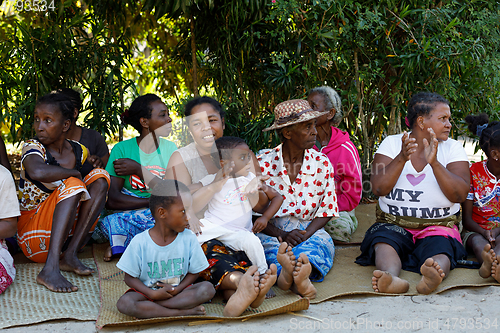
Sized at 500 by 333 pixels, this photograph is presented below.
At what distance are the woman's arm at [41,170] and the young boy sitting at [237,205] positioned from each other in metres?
0.94

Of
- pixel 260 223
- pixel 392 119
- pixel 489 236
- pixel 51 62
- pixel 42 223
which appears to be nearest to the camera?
pixel 260 223

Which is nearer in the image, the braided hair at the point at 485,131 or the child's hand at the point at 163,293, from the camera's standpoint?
the child's hand at the point at 163,293

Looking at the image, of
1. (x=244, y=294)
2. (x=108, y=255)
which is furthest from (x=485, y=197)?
(x=108, y=255)

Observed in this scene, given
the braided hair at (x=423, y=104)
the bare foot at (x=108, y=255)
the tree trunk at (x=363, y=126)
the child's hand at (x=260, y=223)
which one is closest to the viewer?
the child's hand at (x=260, y=223)

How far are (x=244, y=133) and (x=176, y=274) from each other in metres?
2.16

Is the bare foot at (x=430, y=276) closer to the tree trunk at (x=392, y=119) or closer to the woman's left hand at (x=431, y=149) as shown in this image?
the woman's left hand at (x=431, y=149)

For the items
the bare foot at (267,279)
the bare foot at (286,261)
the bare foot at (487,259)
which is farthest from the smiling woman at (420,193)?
the bare foot at (267,279)

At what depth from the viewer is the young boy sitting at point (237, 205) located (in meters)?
2.75

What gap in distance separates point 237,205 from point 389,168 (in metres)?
1.02

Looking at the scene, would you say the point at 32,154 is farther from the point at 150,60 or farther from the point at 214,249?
the point at 150,60

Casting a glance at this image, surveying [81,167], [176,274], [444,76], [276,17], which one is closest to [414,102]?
[444,76]

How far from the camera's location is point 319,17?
4223 mm

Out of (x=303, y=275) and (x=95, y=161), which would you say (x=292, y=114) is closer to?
(x=303, y=275)

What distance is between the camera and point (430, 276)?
8.34ft
